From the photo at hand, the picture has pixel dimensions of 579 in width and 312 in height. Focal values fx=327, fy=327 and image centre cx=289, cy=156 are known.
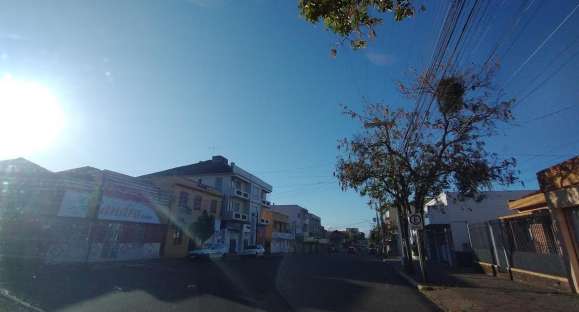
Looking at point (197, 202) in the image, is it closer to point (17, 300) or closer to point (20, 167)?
point (20, 167)

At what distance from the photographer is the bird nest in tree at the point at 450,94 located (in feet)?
36.8

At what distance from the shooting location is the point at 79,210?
2042cm

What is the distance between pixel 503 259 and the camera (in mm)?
14117

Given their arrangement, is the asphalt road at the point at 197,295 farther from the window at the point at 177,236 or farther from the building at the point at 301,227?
the building at the point at 301,227

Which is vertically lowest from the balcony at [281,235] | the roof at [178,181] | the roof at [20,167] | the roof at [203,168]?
the balcony at [281,235]

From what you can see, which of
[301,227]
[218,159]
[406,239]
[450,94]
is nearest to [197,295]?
[450,94]

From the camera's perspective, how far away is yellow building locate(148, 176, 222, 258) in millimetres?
28844

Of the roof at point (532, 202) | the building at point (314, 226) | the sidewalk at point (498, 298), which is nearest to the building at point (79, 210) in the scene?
the sidewalk at point (498, 298)

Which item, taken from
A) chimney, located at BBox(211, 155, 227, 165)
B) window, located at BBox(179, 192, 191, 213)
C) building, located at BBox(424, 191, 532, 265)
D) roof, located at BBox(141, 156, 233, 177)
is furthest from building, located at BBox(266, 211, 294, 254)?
building, located at BBox(424, 191, 532, 265)

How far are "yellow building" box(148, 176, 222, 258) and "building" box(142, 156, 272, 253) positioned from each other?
5.78 m

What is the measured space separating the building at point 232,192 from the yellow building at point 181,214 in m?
5.78

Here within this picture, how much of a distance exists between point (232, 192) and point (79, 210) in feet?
66.6

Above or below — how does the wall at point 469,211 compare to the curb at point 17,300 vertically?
above

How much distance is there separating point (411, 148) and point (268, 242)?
4068 centimetres
